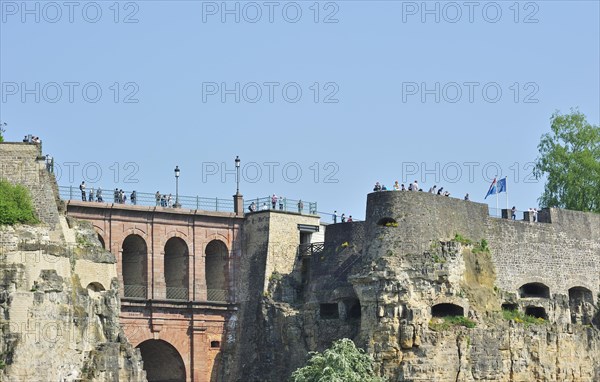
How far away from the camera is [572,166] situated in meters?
111

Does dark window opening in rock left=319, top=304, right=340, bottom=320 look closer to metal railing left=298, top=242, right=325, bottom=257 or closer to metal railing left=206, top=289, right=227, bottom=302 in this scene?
metal railing left=298, top=242, right=325, bottom=257

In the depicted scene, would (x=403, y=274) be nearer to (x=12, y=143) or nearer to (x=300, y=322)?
(x=300, y=322)

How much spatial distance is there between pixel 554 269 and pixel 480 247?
19.8ft

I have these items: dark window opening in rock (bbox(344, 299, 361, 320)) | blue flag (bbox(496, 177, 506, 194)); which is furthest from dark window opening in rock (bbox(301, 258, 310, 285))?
blue flag (bbox(496, 177, 506, 194))

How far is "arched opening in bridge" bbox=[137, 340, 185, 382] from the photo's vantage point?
3807 inches

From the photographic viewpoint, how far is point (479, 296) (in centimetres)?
9356

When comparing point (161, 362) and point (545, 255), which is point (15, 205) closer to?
point (161, 362)

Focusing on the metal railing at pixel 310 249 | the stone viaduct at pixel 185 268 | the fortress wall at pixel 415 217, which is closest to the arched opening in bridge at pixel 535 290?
the fortress wall at pixel 415 217

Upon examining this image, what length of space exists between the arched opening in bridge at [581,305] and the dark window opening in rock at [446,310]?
980 cm

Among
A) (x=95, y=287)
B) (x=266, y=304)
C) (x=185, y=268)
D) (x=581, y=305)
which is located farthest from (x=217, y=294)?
(x=581, y=305)

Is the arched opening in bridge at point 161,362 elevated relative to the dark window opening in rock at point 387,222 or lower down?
lower down

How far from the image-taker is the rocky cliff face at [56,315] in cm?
8106

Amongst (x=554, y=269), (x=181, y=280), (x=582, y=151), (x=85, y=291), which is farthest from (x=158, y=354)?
(x=582, y=151)

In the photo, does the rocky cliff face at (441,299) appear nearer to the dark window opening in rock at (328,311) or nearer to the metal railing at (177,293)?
the dark window opening in rock at (328,311)
